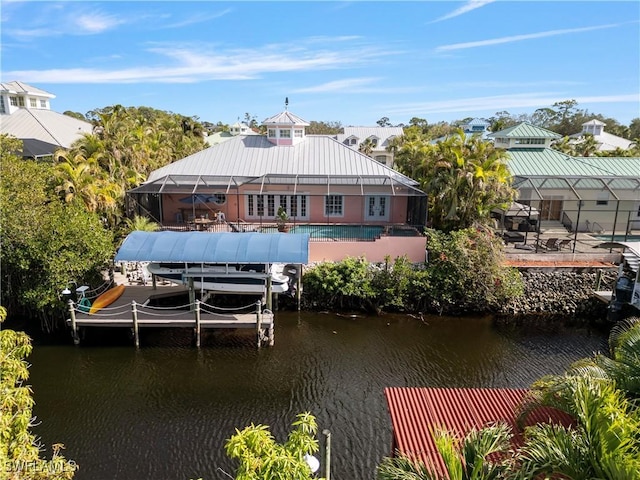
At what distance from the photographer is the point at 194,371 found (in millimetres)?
17047

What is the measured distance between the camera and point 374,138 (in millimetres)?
Answer: 68500

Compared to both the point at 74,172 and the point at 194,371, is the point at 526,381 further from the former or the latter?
the point at 74,172

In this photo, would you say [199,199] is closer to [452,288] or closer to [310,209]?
[310,209]

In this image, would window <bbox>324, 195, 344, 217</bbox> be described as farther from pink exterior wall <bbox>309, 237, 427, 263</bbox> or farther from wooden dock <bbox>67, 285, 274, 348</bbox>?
wooden dock <bbox>67, 285, 274, 348</bbox>

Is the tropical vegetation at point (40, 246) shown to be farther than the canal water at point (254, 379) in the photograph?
Yes

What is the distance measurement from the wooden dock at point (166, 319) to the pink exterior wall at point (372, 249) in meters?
6.02

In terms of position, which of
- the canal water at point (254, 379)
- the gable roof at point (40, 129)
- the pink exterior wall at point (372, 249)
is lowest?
the canal water at point (254, 379)

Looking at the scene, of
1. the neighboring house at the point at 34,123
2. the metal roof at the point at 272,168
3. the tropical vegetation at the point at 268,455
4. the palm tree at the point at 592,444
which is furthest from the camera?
the neighboring house at the point at 34,123

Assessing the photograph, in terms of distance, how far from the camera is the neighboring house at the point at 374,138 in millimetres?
66125

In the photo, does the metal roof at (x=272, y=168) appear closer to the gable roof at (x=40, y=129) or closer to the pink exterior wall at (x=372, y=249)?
the pink exterior wall at (x=372, y=249)

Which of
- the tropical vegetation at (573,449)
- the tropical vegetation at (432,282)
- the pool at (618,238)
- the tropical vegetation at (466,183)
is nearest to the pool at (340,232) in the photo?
the tropical vegetation at (432,282)

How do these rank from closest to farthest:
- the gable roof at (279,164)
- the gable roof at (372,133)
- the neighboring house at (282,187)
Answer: the neighboring house at (282,187) → the gable roof at (279,164) → the gable roof at (372,133)

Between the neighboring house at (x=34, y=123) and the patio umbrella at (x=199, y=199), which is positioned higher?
the neighboring house at (x=34, y=123)

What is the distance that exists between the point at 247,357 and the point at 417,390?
875cm
